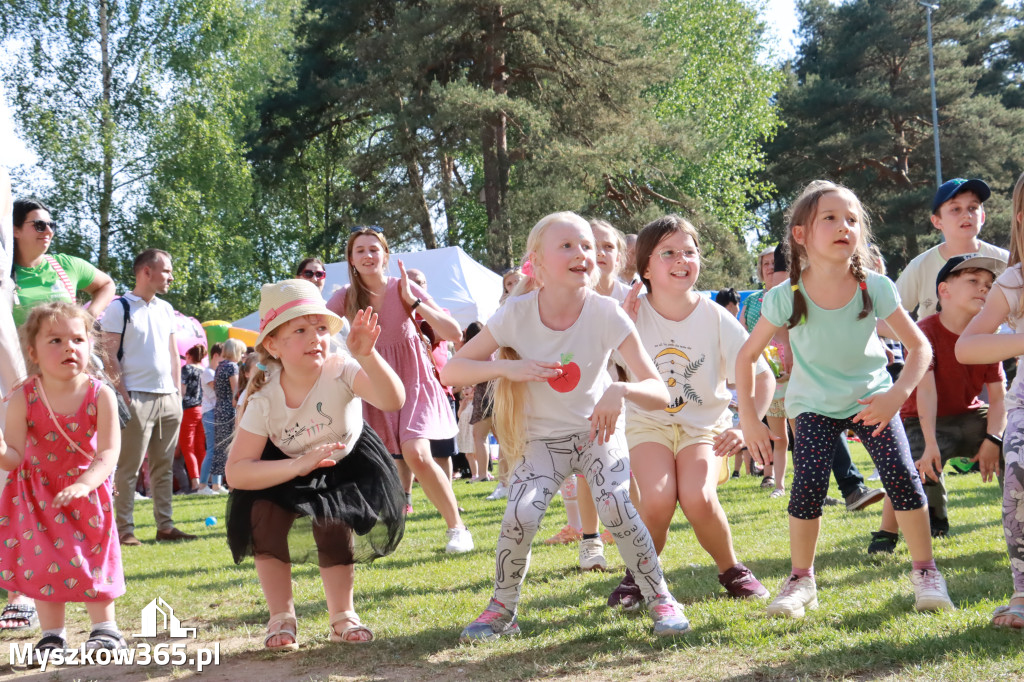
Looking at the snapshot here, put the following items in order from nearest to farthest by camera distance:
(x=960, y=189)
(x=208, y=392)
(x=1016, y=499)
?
1. (x=1016, y=499)
2. (x=960, y=189)
3. (x=208, y=392)

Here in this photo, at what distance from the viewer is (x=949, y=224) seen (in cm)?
601

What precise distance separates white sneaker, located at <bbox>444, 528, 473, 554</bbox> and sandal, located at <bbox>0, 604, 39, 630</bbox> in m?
2.55

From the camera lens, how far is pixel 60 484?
445 centimetres

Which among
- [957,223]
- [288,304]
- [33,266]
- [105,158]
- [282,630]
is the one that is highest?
[105,158]

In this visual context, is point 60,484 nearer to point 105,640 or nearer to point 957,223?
point 105,640

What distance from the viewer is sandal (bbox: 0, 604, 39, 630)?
4.85 metres

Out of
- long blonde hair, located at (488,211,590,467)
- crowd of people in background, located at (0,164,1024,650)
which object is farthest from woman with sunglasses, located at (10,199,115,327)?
long blonde hair, located at (488,211,590,467)

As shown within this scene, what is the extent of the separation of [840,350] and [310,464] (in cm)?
229

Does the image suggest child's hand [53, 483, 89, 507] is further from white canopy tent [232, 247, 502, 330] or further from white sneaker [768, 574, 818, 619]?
white canopy tent [232, 247, 502, 330]

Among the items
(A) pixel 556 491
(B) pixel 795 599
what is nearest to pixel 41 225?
(A) pixel 556 491

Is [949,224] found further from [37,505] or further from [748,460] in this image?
[748,460]

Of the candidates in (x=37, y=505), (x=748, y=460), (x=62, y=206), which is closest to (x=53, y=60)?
(x=62, y=206)
